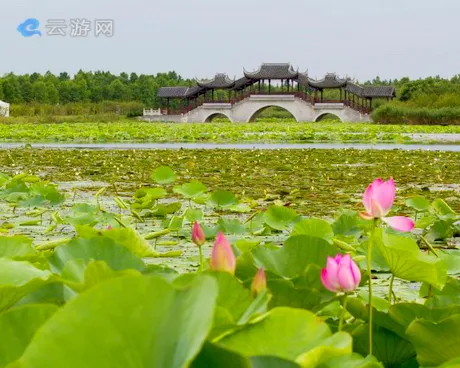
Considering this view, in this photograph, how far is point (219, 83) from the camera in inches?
1433

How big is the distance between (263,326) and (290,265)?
18.4 inches

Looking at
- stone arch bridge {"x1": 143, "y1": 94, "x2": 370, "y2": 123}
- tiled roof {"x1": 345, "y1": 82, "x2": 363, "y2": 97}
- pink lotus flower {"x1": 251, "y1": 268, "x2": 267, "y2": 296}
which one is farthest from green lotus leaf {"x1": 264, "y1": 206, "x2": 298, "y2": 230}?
tiled roof {"x1": 345, "y1": 82, "x2": 363, "y2": 97}

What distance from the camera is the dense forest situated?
27406 mm

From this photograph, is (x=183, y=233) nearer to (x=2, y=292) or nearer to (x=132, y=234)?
(x=132, y=234)

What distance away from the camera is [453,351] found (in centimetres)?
76

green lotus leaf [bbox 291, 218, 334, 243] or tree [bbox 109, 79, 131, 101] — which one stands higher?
tree [bbox 109, 79, 131, 101]

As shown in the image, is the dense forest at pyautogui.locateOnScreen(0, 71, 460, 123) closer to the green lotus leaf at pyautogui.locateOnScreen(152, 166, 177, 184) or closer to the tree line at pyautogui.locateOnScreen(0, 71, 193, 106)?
the tree line at pyautogui.locateOnScreen(0, 71, 193, 106)

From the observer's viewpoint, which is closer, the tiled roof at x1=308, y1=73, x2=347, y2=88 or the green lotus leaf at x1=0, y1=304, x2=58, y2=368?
the green lotus leaf at x1=0, y1=304, x2=58, y2=368

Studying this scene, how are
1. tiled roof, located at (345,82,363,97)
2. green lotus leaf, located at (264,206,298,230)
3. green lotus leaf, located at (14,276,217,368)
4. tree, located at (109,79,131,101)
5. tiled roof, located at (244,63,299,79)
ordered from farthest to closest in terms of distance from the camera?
tree, located at (109,79,131,101) → tiled roof, located at (244,63,299,79) → tiled roof, located at (345,82,363,97) → green lotus leaf, located at (264,206,298,230) → green lotus leaf, located at (14,276,217,368)

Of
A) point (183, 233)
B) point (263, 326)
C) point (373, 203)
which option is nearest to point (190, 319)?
point (263, 326)

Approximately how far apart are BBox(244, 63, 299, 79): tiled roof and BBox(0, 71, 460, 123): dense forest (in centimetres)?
568

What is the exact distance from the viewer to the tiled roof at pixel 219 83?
36281mm

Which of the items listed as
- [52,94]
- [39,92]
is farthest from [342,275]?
[52,94]

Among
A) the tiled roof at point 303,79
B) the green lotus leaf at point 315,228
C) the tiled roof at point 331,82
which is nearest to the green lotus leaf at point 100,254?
the green lotus leaf at point 315,228
